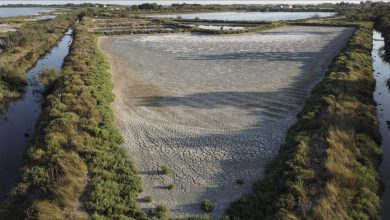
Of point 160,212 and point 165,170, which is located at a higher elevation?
point 165,170

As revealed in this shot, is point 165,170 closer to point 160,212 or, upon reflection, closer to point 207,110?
point 160,212

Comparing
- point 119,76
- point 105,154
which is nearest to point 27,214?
point 105,154

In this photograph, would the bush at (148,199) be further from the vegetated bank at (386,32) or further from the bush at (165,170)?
the vegetated bank at (386,32)

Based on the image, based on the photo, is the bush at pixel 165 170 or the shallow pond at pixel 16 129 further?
the shallow pond at pixel 16 129

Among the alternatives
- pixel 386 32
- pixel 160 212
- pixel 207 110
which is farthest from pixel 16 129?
pixel 386 32

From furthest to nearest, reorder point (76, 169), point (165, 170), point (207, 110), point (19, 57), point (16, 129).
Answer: point (19, 57) → point (207, 110) → point (16, 129) → point (165, 170) → point (76, 169)

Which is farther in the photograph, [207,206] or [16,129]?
[16,129]

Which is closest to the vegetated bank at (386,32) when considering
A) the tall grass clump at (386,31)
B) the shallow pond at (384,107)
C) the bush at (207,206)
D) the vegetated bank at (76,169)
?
the tall grass clump at (386,31)
